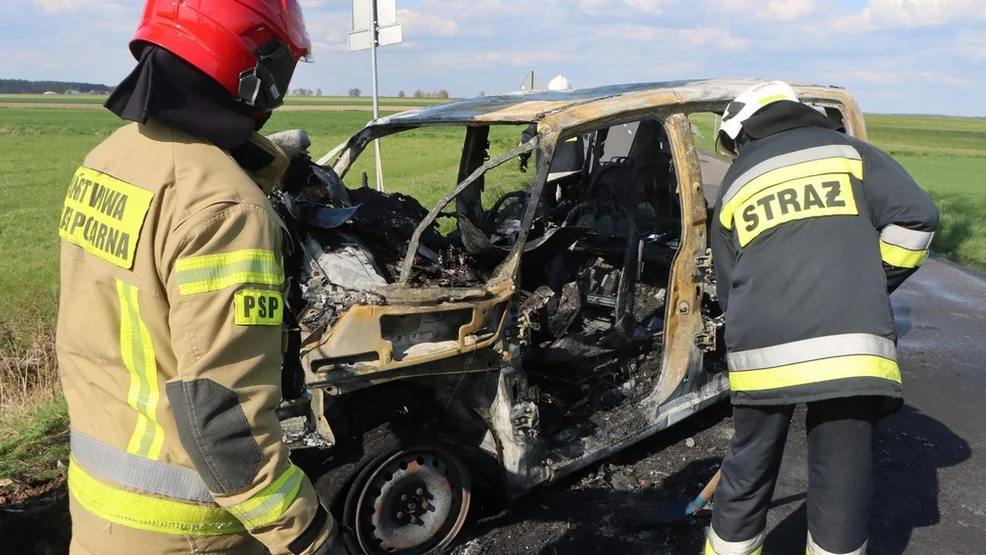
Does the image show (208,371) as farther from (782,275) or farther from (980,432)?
(980,432)

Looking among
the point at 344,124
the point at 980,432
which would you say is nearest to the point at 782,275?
the point at 980,432

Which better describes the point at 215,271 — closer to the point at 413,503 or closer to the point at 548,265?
the point at 413,503

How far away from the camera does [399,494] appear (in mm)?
2893

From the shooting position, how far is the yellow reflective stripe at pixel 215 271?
1256mm

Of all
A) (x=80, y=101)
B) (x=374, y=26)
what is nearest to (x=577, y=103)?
(x=374, y=26)

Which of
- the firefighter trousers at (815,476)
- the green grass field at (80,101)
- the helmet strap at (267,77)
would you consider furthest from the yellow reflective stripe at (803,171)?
the green grass field at (80,101)

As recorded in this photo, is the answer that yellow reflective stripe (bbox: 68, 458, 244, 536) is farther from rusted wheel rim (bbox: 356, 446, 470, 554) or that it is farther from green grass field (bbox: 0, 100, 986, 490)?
green grass field (bbox: 0, 100, 986, 490)

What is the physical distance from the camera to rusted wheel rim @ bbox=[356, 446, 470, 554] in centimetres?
284

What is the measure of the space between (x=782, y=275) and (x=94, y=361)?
1978 millimetres

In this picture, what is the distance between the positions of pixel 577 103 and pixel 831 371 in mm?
1717

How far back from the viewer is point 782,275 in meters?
2.39

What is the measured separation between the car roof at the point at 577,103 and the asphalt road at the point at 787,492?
177cm

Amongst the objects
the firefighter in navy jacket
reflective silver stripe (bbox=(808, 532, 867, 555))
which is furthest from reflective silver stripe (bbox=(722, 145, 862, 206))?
reflective silver stripe (bbox=(808, 532, 867, 555))

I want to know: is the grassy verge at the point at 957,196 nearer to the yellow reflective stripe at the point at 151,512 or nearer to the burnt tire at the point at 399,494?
the burnt tire at the point at 399,494
